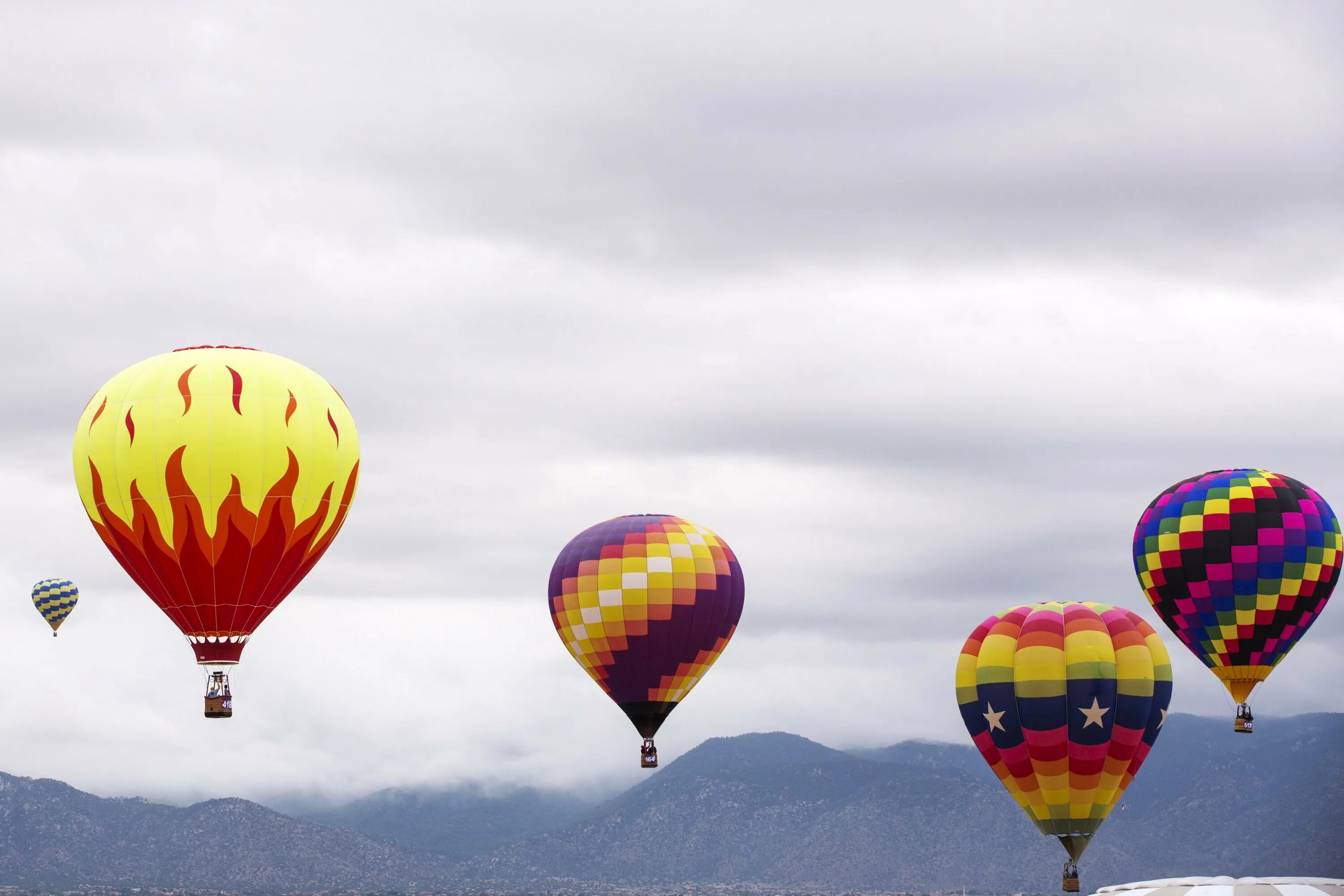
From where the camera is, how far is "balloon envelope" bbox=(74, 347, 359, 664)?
62688 millimetres

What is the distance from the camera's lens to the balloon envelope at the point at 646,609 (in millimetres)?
80438

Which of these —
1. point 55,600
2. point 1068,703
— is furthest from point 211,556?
point 55,600

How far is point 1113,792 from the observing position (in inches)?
2857

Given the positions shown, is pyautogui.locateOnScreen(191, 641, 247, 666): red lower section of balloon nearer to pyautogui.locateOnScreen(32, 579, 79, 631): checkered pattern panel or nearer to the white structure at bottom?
the white structure at bottom

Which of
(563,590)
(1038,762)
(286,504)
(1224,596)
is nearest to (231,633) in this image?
(286,504)

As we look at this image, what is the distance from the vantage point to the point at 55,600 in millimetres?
144750

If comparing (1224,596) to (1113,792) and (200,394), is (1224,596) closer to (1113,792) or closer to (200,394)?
(1113,792)

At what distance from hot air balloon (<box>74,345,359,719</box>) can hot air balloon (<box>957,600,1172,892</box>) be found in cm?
2642

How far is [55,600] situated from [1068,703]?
96.3 metres

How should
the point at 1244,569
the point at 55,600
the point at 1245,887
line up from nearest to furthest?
the point at 1245,887, the point at 1244,569, the point at 55,600

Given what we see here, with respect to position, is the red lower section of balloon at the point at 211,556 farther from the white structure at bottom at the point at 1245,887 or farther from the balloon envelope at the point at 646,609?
the white structure at bottom at the point at 1245,887

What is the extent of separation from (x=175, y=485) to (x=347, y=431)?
662 centimetres

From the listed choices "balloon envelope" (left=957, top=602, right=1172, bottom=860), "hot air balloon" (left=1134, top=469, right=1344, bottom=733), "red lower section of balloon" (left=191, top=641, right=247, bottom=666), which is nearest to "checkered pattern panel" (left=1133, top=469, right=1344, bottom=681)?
"hot air balloon" (left=1134, top=469, right=1344, bottom=733)

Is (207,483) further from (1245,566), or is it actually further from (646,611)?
(1245,566)
